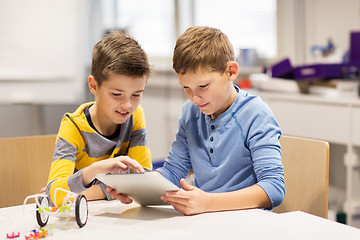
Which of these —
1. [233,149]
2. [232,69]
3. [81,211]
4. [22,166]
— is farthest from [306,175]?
[22,166]

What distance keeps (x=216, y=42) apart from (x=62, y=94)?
1.97 meters

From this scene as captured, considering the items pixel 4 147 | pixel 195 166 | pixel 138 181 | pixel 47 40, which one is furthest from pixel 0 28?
pixel 138 181

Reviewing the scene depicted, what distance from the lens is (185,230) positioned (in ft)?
3.20

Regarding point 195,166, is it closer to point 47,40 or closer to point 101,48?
point 101,48

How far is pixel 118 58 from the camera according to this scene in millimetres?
1300

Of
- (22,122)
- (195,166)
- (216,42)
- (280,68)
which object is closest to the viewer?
(216,42)

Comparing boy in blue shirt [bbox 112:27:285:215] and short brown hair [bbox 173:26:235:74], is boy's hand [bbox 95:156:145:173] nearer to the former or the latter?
boy in blue shirt [bbox 112:27:285:215]

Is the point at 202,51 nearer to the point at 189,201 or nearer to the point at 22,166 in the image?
the point at 189,201

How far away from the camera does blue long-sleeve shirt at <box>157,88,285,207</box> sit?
1169 millimetres

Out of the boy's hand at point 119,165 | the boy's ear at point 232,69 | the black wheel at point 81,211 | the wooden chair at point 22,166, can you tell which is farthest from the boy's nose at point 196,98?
the wooden chair at point 22,166

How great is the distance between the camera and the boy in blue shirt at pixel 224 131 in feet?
3.78

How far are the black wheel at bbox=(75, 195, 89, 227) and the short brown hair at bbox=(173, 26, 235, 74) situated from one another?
1.37 feet

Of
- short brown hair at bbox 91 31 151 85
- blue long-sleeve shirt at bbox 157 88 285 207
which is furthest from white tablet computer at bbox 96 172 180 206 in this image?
short brown hair at bbox 91 31 151 85

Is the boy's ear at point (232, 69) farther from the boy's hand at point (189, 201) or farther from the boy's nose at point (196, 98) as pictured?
the boy's hand at point (189, 201)
